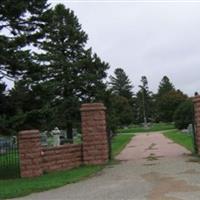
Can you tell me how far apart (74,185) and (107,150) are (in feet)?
20.0

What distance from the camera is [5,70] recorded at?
790 inches

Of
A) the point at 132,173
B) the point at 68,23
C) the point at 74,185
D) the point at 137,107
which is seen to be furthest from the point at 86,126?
the point at 137,107

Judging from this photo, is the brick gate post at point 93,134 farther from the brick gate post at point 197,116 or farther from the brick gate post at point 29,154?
the brick gate post at point 197,116

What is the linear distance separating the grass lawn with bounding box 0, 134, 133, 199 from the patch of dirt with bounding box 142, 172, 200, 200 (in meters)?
2.39

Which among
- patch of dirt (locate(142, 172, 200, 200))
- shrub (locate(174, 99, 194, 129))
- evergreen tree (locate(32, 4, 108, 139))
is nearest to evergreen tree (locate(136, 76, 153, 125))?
shrub (locate(174, 99, 194, 129))

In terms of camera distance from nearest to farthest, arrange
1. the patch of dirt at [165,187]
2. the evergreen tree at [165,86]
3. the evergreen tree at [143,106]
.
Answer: the patch of dirt at [165,187] < the evergreen tree at [143,106] < the evergreen tree at [165,86]

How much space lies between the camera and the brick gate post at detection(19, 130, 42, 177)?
57.2 ft

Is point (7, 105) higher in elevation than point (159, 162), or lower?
higher

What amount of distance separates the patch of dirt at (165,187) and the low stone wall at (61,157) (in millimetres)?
4306

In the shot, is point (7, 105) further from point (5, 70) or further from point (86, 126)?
point (86, 126)

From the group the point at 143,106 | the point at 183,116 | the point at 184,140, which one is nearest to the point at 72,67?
the point at 183,116

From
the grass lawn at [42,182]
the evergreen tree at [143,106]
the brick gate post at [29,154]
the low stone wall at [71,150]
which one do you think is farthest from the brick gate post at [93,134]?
the evergreen tree at [143,106]

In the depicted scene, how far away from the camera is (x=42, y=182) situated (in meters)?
15.3

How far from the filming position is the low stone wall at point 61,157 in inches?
716
